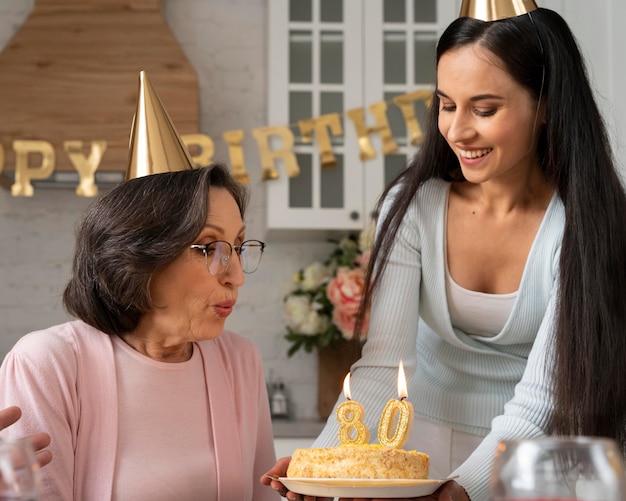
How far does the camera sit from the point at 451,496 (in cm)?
127

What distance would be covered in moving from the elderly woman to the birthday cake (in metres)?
0.32

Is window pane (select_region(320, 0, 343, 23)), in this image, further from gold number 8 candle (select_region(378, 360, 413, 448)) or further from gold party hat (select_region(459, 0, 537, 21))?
gold number 8 candle (select_region(378, 360, 413, 448))

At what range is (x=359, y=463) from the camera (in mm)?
1224

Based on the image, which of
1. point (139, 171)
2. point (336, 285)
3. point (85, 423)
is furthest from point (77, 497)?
point (336, 285)

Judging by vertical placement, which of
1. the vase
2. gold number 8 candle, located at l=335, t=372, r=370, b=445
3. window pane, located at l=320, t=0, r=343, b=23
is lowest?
the vase

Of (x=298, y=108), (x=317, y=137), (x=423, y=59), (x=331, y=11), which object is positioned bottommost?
(x=317, y=137)

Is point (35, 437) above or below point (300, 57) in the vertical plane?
below

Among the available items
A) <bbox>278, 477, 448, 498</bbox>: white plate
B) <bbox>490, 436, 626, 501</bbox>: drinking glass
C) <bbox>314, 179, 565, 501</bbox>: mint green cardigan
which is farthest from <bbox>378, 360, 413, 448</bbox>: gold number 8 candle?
<bbox>490, 436, 626, 501</bbox>: drinking glass

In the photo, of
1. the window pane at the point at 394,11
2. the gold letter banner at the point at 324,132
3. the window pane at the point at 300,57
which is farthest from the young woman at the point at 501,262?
the window pane at the point at 394,11

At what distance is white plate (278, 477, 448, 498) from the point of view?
110cm

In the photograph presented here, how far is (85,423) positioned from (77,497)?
11 cm

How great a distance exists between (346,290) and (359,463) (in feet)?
7.67

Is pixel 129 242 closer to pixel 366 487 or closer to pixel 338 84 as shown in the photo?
pixel 366 487

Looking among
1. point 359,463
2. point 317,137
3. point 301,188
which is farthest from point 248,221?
point 359,463
